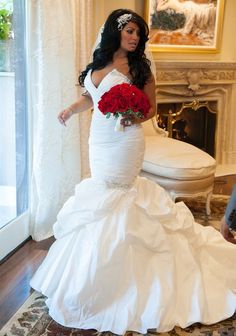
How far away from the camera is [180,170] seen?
136 inches

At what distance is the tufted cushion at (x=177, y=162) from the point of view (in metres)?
3.47

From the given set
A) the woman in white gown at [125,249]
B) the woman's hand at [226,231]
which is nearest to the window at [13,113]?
the woman in white gown at [125,249]

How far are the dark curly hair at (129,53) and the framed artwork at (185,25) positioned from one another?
2474mm

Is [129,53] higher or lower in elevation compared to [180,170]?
higher

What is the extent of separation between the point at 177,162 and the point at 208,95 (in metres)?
2.22

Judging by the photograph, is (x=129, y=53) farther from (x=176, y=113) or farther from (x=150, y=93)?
(x=176, y=113)

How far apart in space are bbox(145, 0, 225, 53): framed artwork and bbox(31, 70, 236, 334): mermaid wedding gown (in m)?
2.64

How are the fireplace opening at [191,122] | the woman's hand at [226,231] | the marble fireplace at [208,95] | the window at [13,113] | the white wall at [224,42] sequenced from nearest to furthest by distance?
the woman's hand at [226,231] → the window at [13,113] → the white wall at [224,42] → the marble fireplace at [208,95] → the fireplace opening at [191,122]

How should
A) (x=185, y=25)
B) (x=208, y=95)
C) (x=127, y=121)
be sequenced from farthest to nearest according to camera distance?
(x=208, y=95), (x=185, y=25), (x=127, y=121)

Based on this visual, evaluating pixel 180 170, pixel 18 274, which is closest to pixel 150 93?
pixel 180 170

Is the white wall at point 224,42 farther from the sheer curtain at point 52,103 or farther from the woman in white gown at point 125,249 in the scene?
the woman in white gown at point 125,249

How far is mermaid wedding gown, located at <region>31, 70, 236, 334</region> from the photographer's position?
82.4 inches

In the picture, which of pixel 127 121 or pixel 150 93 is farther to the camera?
pixel 150 93

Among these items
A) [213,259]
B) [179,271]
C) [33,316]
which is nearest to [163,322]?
[179,271]
